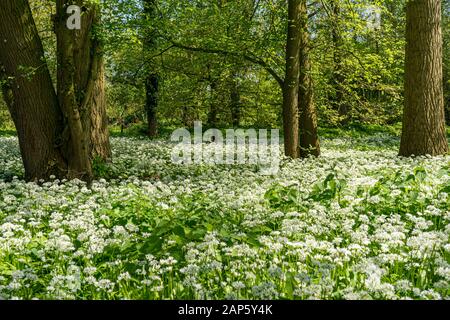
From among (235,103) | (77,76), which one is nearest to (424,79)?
(77,76)

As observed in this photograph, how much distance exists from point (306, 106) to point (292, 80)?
4.60 feet

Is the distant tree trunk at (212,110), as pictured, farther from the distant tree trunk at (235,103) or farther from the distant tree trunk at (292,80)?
the distant tree trunk at (292,80)

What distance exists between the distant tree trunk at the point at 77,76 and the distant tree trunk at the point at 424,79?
7778 mm

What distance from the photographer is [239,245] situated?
4.70 m

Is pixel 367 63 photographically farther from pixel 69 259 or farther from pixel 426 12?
pixel 69 259

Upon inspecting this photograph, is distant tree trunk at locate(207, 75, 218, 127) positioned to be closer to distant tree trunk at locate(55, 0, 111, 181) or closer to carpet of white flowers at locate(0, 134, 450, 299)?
distant tree trunk at locate(55, 0, 111, 181)

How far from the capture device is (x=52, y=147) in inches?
386

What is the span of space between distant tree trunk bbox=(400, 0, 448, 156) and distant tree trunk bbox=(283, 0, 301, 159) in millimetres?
2829

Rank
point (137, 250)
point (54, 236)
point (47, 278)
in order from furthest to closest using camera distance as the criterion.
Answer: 1. point (54, 236)
2. point (137, 250)
3. point (47, 278)

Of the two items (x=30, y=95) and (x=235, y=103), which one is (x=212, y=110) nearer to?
(x=235, y=103)

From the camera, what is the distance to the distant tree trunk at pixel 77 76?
368 inches

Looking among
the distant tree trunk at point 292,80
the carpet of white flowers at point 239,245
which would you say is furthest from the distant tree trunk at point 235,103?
the carpet of white flowers at point 239,245

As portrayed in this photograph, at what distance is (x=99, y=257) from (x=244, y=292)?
190cm
